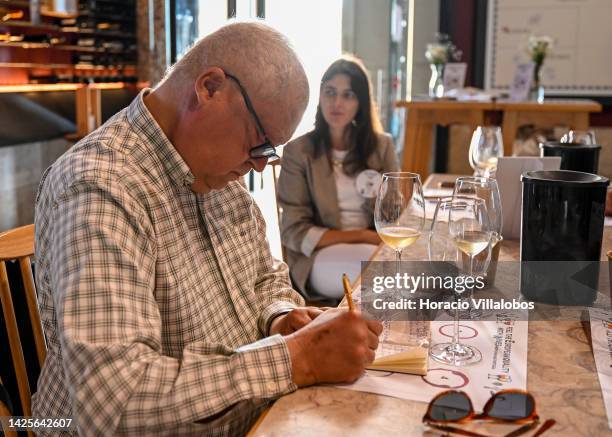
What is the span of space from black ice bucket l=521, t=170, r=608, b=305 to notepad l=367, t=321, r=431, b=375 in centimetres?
30

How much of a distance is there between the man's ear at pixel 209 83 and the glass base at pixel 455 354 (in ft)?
1.95

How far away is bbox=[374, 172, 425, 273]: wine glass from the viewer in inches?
53.3

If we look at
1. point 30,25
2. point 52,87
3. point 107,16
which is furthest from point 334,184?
point 107,16

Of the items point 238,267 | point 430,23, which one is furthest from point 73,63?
point 238,267

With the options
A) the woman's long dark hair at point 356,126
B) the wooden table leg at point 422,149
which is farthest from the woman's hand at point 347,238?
the wooden table leg at point 422,149

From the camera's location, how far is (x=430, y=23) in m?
6.75

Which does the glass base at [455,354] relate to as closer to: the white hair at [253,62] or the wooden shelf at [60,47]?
the white hair at [253,62]

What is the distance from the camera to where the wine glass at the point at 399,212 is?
135 centimetres

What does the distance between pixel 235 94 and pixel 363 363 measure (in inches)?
20.8

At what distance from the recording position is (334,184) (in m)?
2.96

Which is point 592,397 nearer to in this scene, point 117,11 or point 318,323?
point 318,323

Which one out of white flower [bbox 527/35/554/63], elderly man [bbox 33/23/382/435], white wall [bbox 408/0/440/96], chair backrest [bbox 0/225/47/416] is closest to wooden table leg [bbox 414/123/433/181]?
white flower [bbox 527/35/554/63]

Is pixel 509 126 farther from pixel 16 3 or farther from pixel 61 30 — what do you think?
pixel 61 30

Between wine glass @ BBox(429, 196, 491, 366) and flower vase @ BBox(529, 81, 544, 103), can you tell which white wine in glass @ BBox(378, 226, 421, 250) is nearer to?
wine glass @ BBox(429, 196, 491, 366)
